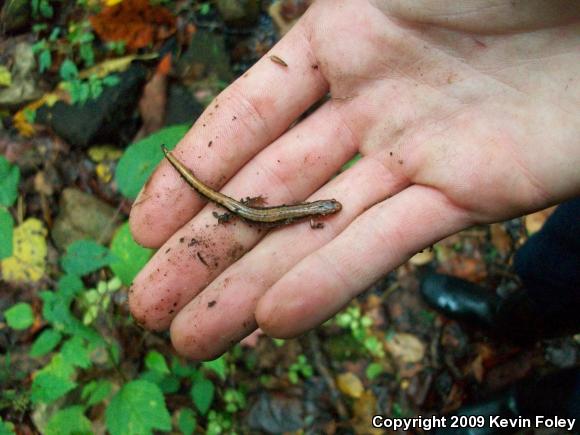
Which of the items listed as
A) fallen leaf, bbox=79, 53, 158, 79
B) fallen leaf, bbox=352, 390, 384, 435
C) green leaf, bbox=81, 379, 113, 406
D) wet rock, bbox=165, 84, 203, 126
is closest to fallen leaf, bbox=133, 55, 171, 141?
wet rock, bbox=165, 84, 203, 126

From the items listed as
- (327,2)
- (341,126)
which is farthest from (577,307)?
(327,2)

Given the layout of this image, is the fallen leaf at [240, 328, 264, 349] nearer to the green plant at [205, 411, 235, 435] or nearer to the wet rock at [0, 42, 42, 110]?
the green plant at [205, 411, 235, 435]

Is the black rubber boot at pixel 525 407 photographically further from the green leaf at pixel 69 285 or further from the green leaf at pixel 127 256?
the green leaf at pixel 69 285

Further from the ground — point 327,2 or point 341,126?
point 327,2

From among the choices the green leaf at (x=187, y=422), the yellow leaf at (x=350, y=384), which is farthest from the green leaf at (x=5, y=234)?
the yellow leaf at (x=350, y=384)

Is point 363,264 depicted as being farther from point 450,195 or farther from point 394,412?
point 394,412

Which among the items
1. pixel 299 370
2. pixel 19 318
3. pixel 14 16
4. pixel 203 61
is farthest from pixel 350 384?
pixel 14 16
